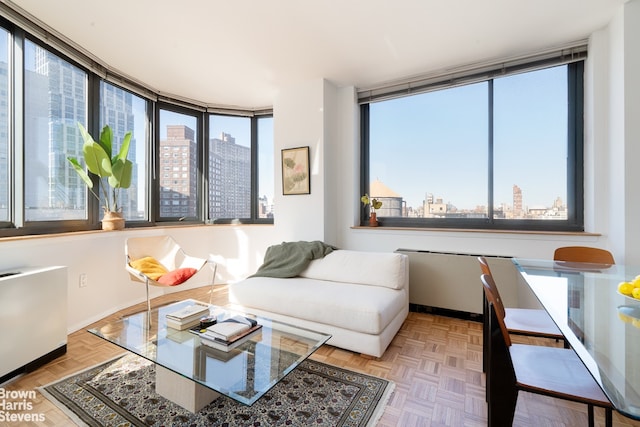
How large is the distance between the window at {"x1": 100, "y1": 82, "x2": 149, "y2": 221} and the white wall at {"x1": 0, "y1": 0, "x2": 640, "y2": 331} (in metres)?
0.42

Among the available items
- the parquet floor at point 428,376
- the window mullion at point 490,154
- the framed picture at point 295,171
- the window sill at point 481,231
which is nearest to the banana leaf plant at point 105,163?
the parquet floor at point 428,376

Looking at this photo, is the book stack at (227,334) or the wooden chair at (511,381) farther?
the book stack at (227,334)

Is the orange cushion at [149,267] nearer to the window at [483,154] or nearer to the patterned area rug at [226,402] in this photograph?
the patterned area rug at [226,402]

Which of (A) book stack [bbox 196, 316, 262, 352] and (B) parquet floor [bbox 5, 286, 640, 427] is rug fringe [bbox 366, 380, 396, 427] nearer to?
→ (B) parquet floor [bbox 5, 286, 640, 427]

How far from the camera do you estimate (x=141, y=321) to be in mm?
1894

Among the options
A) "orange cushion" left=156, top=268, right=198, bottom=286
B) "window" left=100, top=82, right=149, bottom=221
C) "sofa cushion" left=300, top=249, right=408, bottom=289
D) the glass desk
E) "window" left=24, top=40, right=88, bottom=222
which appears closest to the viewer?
the glass desk

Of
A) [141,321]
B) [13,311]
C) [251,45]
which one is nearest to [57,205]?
[13,311]

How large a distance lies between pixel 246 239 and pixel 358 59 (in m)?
2.74

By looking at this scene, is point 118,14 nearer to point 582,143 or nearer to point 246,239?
point 246,239

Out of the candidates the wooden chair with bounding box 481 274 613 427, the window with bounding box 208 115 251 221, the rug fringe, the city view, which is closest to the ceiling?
the window with bounding box 208 115 251 221

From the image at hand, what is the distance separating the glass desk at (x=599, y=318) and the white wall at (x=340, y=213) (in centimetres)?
83

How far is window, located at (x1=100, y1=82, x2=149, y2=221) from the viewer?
10.4ft

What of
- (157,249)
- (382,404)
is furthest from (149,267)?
(382,404)

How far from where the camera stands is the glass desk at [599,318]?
A: 76 cm
